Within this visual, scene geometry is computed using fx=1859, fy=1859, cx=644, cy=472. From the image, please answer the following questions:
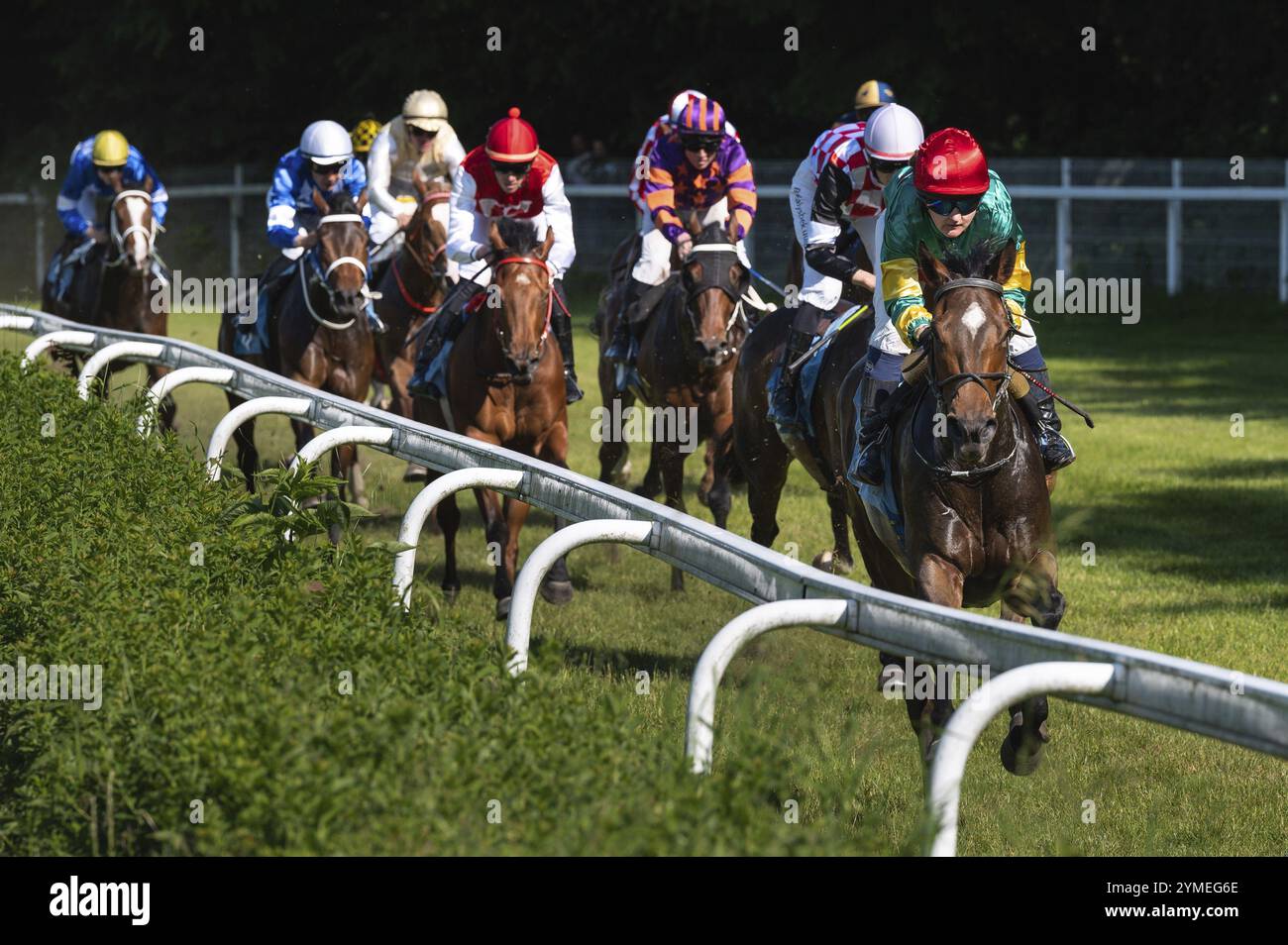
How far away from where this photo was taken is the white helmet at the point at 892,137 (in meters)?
7.22

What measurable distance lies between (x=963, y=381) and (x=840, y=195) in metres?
2.62

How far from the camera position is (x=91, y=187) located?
14.4m

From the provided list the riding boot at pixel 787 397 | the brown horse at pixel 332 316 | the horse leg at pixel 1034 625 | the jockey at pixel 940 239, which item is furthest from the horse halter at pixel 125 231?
the horse leg at pixel 1034 625

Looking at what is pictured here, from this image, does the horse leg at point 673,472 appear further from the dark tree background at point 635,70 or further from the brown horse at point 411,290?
the dark tree background at point 635,70

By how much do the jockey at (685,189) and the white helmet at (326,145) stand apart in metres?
2.01

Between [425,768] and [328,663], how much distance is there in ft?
2.88

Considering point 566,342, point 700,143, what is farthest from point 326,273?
point 700,143

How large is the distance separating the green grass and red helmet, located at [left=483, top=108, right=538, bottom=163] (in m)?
2.12

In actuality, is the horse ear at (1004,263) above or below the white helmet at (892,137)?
below

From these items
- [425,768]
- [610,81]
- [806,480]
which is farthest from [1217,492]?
[610,81]

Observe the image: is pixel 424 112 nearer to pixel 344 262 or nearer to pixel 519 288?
pixel 344 262
